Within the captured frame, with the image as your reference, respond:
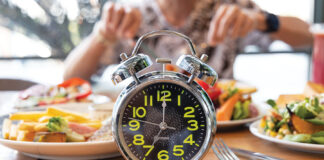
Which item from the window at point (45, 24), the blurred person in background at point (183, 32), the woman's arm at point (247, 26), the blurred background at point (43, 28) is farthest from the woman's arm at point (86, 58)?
the window at point (45, 24)

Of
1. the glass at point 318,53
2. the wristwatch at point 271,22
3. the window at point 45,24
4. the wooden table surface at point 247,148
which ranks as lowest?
the wooden table surface at point 247,148

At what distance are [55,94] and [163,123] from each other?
0.98 m

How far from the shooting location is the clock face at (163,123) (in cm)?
76

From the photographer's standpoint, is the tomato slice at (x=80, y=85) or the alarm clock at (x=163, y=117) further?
the tomato slice at (x=80, y=85)

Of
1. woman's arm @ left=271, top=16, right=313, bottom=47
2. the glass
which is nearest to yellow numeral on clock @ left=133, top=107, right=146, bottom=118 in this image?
the glass

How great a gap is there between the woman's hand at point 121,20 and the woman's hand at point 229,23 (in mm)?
491

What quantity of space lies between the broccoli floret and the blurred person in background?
4.79ft

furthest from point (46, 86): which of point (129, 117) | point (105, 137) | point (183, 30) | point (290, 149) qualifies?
point (183, 30)

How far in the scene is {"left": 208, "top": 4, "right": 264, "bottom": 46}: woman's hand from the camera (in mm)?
2021

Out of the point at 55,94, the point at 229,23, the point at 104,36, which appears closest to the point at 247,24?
the point at 229,23

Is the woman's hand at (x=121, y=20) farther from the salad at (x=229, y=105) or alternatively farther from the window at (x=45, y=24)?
the window at (x=45, y=24)

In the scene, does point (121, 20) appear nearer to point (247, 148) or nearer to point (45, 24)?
point (247, 148)

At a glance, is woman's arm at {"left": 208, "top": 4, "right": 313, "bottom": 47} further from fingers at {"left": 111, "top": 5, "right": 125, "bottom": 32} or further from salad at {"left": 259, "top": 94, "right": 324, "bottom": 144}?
salad at {"left": 259, "top": 94, "right": 324, "bottom": 144}

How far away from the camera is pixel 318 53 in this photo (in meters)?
1.54
